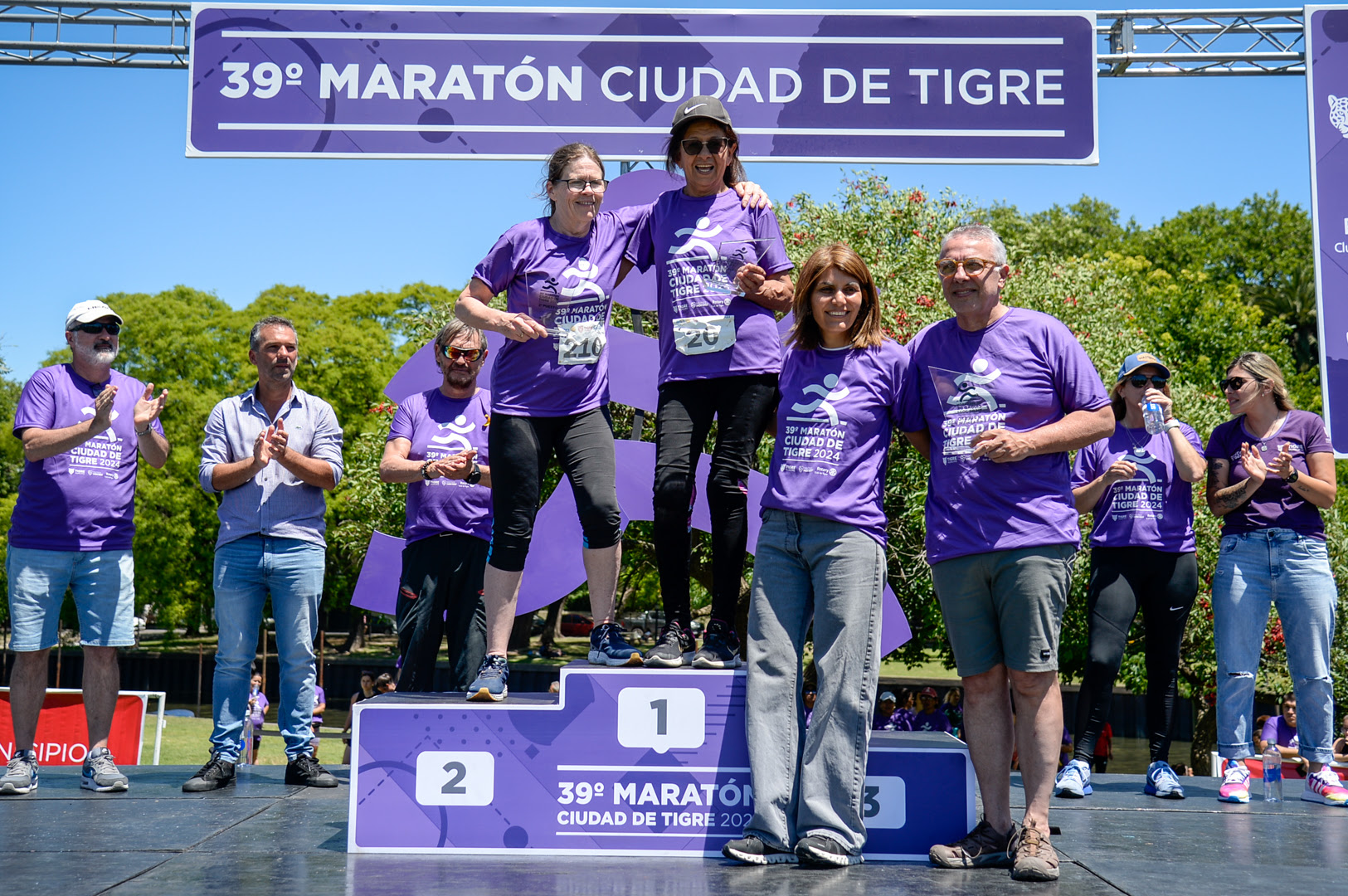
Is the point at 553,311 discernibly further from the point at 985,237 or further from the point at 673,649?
the point at 985,237

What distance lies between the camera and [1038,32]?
611cm

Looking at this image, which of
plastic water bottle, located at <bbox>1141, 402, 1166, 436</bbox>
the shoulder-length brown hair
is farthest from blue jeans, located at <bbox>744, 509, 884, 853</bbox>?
plastic water bottle, located at <bbox>1141, 402, 1166, 436</bbox>

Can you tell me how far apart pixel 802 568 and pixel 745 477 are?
1.33 feet

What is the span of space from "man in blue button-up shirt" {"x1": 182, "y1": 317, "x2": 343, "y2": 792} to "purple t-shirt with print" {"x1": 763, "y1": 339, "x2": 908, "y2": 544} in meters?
2.12

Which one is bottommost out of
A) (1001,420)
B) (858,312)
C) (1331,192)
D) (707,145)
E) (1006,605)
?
(1006,605)

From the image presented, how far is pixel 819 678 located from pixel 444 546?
1974 millimetres

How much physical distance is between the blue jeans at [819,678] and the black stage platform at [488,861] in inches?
6.6

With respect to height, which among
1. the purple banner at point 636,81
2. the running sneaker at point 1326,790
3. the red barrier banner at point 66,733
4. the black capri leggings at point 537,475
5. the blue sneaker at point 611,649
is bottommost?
the red barrier banner at point 66,733

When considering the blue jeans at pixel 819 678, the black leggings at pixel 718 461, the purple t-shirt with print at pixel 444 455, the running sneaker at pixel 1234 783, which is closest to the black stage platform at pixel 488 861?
the blue jeans at pixel 819 678

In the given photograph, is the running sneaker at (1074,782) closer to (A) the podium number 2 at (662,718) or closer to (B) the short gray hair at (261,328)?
(A) the podium number 2 at (662,718)

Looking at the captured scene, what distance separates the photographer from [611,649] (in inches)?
145

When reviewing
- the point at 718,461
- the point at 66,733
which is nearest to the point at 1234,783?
the point at 718,461

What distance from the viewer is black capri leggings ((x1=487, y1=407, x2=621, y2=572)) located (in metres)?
3.81

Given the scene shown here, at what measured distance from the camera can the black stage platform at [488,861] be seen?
2926mm
